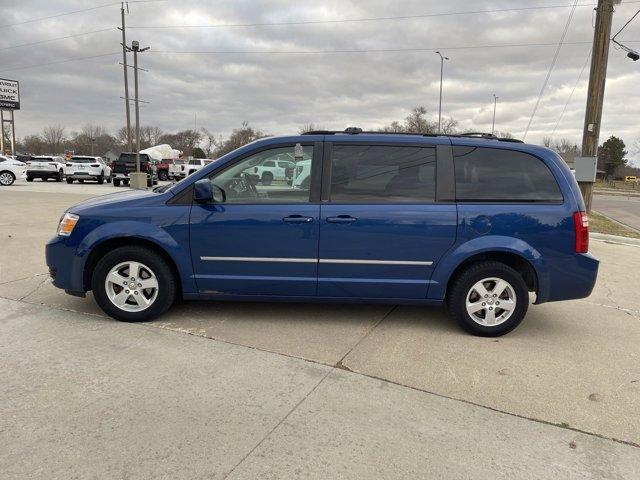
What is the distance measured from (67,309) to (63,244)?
786mm

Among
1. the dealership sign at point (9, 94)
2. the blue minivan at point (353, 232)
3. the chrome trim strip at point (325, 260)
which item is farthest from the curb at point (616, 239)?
the dealership sign at point (9, 94)

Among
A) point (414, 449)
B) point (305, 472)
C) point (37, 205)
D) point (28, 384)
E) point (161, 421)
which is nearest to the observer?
point (305, 472)

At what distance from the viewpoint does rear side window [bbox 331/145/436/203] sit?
14.3ft

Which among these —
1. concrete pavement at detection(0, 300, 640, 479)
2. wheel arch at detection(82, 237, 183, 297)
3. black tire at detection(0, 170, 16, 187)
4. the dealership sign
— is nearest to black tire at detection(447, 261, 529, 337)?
concrete pavement at detection(0, 300, 640, 479)

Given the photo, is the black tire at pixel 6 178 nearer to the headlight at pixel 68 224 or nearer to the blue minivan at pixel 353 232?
the headlight at pixel 68 224

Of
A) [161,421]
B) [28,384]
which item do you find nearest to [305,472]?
[161,421]

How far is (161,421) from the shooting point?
2.89 m

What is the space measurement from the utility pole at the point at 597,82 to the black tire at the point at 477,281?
401 inches

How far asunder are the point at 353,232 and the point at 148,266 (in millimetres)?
1891

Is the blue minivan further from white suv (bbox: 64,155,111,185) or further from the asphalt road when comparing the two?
white suv (bbox: 64,155,111,185)

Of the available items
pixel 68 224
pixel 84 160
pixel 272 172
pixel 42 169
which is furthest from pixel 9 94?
pixel 272 172

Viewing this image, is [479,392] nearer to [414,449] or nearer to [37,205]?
[414,449]

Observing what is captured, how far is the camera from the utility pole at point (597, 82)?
12648mm

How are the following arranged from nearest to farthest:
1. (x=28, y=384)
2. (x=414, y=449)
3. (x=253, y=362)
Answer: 1. (x=414, y=449)
2. (x=28, y=384)
3. (x=253, y=362)
